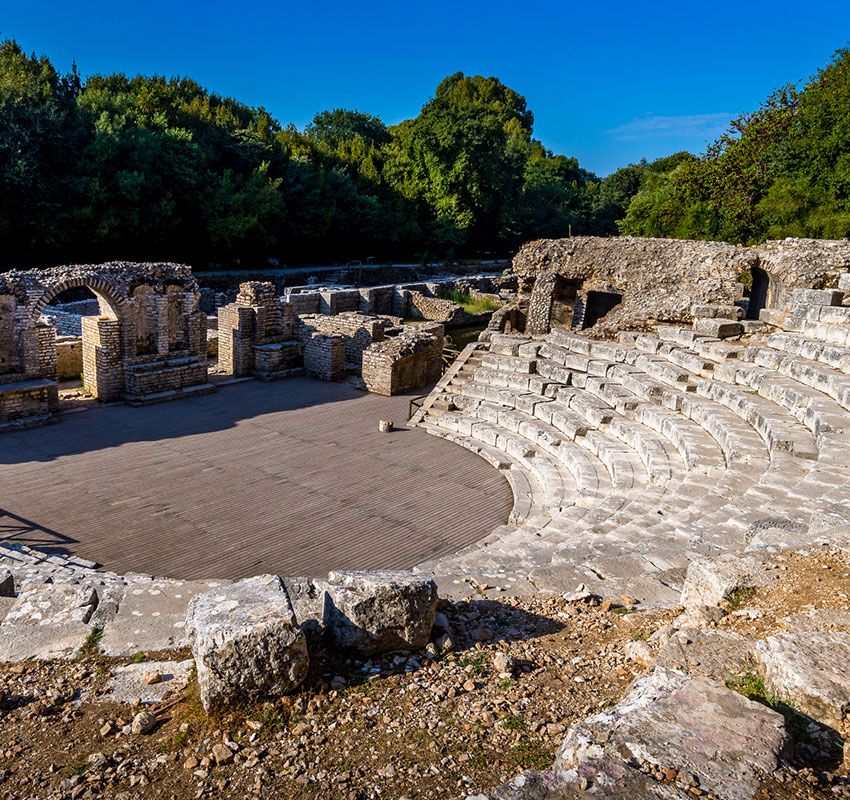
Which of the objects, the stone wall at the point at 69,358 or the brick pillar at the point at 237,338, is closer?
the stone wall at the point at 69,358

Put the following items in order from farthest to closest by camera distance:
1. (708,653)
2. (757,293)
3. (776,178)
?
(776,178) < (757,293) < (708,653)

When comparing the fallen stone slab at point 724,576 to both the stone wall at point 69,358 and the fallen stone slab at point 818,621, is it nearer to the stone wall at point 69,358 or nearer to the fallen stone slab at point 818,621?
the fallen stone slab at point 818,621

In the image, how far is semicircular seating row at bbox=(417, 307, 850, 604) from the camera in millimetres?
6250

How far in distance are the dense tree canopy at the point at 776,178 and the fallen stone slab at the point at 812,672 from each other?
24.9m

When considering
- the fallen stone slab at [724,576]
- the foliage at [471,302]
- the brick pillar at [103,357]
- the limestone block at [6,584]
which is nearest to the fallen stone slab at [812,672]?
the fallen stone slab at [724,576]

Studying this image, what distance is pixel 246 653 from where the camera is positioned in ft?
11.6

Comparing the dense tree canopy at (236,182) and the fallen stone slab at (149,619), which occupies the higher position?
the dense tree canopy at (236,182)

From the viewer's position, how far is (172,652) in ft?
14.5

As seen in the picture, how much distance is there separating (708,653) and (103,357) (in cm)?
1368

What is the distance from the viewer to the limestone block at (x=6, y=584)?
575 cm

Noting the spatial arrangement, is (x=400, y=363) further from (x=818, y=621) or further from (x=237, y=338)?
(x=818, y=621)

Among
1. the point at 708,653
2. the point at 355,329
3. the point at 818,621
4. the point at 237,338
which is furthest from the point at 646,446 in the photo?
the point at 237,338

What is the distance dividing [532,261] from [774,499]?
53.5ft

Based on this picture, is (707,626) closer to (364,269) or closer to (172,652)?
(172,652)
